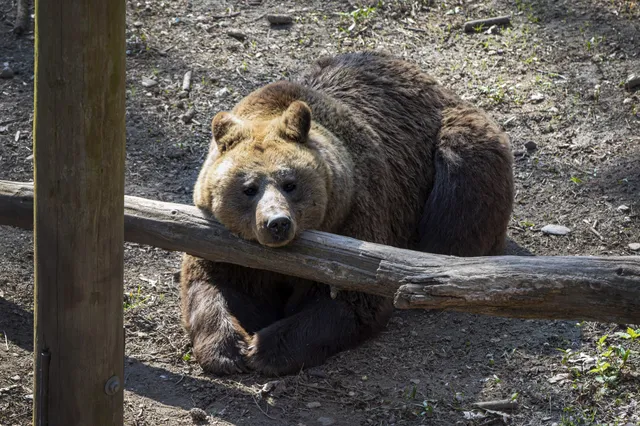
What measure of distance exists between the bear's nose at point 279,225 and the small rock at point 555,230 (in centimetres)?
339

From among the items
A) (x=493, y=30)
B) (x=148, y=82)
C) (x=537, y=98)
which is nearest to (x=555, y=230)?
(x=537, y=98)

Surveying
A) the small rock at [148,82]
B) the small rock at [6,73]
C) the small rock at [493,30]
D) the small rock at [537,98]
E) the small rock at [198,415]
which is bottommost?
the small rock at [198,415]

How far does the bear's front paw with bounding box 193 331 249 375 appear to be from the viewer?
5.95 metres

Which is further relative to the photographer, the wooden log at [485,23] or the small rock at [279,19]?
the small rock at [279,19]

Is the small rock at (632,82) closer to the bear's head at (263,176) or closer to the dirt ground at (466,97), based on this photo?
the dirt ground at (466,97)

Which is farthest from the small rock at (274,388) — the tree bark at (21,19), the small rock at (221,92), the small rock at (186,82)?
the tree bark at (21,19)

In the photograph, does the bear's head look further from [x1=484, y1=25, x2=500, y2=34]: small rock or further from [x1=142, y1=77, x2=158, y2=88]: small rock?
[x1=484, y1=25, x2=500, y2=34]: small rock

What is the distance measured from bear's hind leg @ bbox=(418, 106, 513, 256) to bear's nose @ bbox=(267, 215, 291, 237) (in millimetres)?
2379

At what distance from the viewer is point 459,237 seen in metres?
7.38

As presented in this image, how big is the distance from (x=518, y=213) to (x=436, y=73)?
250cm

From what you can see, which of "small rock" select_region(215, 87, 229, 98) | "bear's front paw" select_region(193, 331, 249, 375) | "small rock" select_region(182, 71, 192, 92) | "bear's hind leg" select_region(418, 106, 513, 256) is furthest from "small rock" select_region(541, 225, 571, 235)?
"small rock" select_region(182, 71, 192, 92)

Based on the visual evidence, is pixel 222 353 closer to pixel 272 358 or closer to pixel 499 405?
pixel 272 358

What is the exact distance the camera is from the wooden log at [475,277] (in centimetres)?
410

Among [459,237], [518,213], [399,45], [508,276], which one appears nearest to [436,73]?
[399,45]
